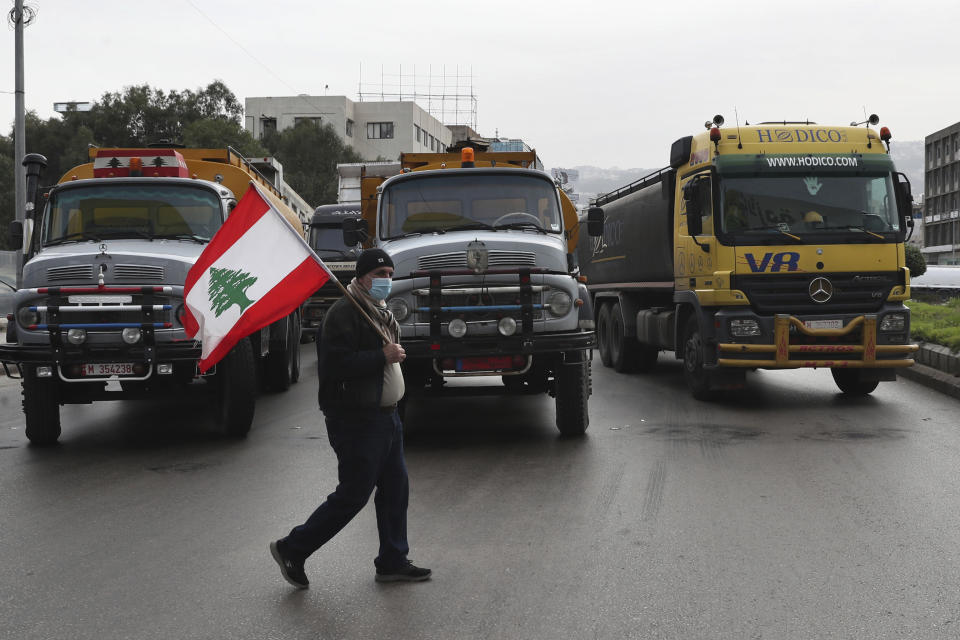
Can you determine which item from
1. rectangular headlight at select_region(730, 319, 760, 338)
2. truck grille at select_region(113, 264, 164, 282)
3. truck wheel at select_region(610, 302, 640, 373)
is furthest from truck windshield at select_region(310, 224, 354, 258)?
truck grille at select_region(113, 264, 164, 282)

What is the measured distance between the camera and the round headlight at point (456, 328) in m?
9.41

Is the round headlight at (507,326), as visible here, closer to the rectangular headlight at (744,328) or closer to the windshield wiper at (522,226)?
the windshield wiper at (522,226)

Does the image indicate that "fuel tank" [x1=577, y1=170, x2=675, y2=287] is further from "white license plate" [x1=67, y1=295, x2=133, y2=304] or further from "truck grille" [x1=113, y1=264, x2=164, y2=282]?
"white license plate" [x1=67, y1=295, x2=133, y2=304]

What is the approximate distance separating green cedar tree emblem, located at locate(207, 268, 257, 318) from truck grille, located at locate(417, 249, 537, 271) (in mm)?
4132

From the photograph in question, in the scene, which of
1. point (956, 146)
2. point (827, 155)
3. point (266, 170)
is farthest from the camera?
point (956, 146)

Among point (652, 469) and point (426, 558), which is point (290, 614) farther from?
point (652, 469)

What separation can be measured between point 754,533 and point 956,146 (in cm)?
10079

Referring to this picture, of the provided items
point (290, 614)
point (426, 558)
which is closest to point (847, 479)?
point (426, 558)

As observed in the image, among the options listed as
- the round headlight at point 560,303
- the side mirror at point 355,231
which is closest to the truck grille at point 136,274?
the side mirror at point 355,231

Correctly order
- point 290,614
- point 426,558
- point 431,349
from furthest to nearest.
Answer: point 431,349 < point 426,558 < point 290,614

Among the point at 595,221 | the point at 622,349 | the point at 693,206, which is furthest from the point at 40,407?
the point at 622,349

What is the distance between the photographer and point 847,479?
7891 millimetres

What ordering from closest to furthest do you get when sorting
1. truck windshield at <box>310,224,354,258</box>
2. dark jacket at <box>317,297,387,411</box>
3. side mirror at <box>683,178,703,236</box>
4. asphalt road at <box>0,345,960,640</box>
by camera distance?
1. asphalt road at <box>0,345,960,640</box>
2. dark jacket at <box>317,297,387,411</box>
3. side mirror at <box>683,178,703,236</box>
4. truck windshield at <box>310,224,354,258</box>

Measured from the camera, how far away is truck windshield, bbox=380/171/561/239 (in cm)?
1059
